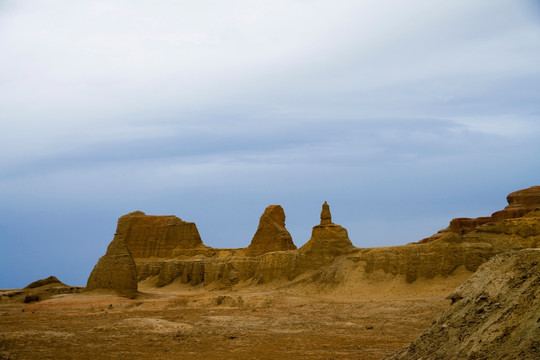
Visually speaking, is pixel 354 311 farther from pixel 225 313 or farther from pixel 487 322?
pixel 487 322

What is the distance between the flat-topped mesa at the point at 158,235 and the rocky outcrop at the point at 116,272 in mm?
29807

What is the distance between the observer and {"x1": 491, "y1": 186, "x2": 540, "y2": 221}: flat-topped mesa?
5197cm

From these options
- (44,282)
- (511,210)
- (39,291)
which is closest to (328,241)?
(39,291)

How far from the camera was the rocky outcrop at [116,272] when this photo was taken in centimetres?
3619

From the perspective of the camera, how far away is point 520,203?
5566cm

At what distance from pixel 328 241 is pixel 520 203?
27.0 meters

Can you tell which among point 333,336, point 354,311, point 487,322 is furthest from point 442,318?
point 354,311

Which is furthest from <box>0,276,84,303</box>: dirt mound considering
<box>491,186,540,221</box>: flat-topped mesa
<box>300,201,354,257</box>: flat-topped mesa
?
<box>491,186,540,221</box>: flat-topped mesa

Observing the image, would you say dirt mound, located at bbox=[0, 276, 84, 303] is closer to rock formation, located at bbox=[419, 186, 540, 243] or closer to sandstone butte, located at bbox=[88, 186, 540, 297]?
sandstone butte, located at bbox=[88, 186, 540, 297]

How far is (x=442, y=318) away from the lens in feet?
33.3

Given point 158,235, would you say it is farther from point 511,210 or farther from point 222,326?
point 222,326

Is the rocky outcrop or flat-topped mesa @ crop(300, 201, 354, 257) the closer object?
the rocky outcrop

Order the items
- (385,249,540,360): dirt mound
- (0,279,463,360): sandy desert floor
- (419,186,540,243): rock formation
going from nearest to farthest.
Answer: (385,249,540,360): dirt mound → (0,279,463,360): sandy desert floor → (419,186,540,243): rock formation

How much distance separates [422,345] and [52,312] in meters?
25.2
